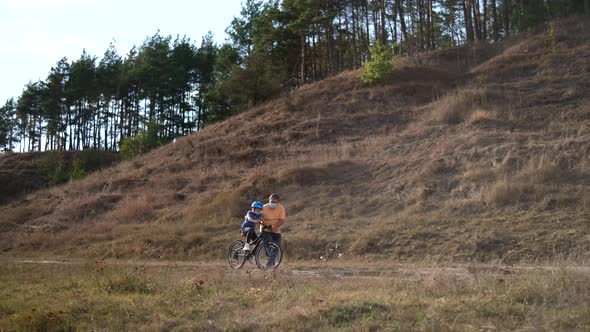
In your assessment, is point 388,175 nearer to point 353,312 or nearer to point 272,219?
point 272,219

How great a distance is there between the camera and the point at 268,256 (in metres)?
12.8

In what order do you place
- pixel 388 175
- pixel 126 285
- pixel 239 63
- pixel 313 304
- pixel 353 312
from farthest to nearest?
1. pixel 239 63
2. pixel 388 175
3. pixel 126 285
4. pixel 313 304
5. pixel 353 312

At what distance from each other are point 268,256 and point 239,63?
32152 mm

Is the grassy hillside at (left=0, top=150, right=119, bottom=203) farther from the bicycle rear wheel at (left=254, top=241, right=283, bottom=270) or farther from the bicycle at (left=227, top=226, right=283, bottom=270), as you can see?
the bicycle rear wheel at (left=254, top=241, right=283, bottom=270)

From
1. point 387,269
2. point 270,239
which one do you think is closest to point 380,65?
point 270,239

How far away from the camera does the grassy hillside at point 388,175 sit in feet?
51.3

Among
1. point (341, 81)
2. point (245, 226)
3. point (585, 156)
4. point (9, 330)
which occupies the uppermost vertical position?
point (341, 81)

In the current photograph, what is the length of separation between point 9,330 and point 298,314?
13.0 feet

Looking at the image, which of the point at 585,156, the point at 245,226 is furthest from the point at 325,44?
the point at 245,226

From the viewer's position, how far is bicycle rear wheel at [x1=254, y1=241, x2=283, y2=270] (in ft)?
41.4

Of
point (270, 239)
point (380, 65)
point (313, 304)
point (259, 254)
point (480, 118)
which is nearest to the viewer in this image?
point (313, 304)

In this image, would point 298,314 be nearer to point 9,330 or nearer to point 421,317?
point 421,317

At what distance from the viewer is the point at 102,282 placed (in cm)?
983

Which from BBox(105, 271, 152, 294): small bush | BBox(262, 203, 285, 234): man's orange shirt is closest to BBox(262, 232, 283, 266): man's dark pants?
BBox(262, 203, 285, 234): man's orange shirt
